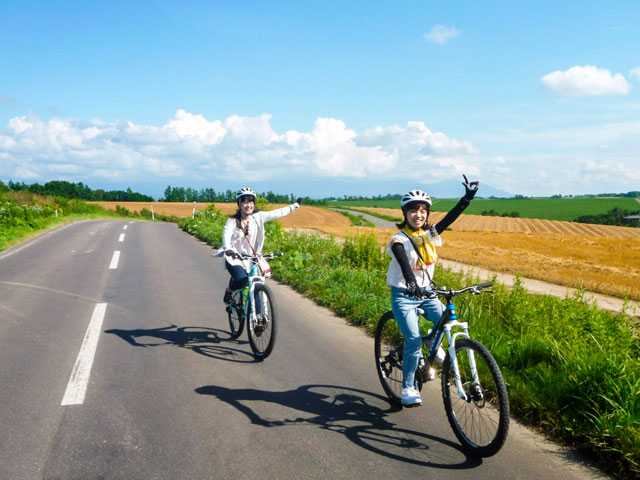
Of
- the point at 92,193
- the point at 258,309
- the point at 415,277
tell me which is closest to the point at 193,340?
the point at 258,309

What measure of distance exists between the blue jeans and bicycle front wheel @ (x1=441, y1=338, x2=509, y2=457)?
0.28m

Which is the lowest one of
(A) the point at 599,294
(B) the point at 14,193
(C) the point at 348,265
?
(A) the point at 599,294

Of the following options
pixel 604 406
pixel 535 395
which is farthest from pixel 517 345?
pixel 604 406

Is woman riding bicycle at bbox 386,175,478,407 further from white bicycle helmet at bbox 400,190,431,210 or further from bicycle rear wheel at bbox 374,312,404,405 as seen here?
bicycle rear wheel at bbox 374,312,404,405

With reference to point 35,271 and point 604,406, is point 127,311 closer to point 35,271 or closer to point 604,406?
point 35,271

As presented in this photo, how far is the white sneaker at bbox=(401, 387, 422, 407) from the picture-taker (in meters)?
3.65

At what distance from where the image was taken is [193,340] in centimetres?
593

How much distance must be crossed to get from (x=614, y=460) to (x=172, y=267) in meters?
11.2

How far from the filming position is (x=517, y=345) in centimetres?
484

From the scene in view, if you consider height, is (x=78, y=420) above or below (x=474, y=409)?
below

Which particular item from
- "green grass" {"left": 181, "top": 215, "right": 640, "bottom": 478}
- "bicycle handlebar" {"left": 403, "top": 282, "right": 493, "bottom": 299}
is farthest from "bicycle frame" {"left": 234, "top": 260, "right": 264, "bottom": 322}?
"bicycle handlebar" {"left": 403, "top": 282, "right": 493, "bottom": 299}

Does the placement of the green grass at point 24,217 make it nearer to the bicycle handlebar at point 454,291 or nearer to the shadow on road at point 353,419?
the shadow on road at point 353,419

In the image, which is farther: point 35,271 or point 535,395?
point 35,271

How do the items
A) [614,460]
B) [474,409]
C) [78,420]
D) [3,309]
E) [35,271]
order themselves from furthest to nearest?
[35,271] → [3,309] → [78,420] → [474,409] → [614,460]
